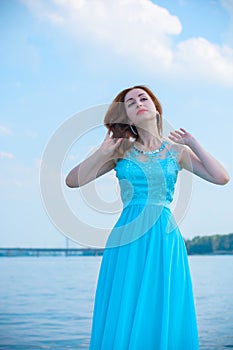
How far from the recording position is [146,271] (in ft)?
8.25

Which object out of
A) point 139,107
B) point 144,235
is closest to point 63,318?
point 144,235

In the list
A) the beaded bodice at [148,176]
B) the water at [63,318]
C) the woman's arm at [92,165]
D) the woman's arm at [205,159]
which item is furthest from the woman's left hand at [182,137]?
the water at [63,318]

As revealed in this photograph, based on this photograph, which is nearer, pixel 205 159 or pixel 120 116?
pixel 205 159

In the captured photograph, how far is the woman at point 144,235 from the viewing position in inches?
97.4

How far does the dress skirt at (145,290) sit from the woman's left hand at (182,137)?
29 centimetres

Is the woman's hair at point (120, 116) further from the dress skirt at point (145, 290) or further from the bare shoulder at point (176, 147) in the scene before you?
the dress skirt at point (145, 290)

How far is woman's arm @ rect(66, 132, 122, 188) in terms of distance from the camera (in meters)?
2.57

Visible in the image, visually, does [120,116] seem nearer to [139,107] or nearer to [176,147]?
[139,107]

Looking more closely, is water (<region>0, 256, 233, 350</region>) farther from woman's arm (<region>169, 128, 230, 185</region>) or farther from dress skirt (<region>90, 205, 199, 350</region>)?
woman's arm (<region>169, 128, 230, 185</region>)

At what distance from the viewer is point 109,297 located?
2.59m

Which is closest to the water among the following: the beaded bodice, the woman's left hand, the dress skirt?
the dress skirt

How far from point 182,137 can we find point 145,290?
64 cm

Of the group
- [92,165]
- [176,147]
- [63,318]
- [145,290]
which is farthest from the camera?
[63,318]

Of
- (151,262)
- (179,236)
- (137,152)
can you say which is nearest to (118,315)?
(151,262)
